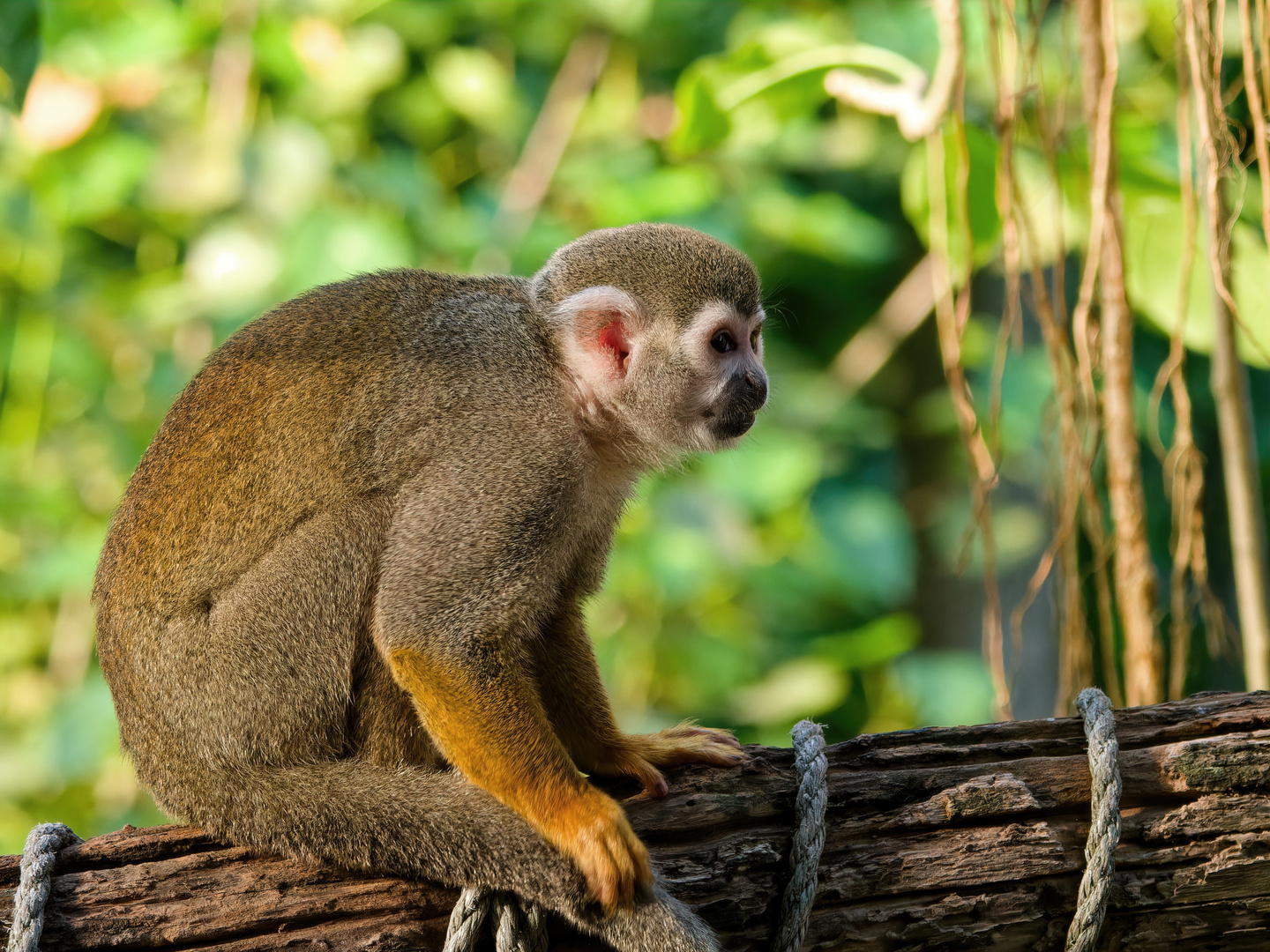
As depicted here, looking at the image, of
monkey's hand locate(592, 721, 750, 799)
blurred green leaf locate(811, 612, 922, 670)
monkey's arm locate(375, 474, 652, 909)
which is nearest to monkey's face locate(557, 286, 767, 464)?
monkey's arm locate(375, 474, 652, 909)

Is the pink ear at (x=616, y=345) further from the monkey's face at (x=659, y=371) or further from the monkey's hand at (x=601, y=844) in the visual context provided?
the monkey's hand at (x=601, y=844)

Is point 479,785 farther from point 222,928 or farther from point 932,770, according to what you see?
point 932,770

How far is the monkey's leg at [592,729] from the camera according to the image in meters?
2.17

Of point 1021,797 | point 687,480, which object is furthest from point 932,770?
point 687,480

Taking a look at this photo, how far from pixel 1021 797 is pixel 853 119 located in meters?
4.55

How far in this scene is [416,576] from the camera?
1.97 metres

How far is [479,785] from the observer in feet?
6.15

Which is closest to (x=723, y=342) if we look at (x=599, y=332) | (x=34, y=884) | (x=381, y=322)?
(x=599, y=332)

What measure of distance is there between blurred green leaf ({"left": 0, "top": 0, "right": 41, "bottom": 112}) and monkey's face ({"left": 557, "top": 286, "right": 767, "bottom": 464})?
1.10m

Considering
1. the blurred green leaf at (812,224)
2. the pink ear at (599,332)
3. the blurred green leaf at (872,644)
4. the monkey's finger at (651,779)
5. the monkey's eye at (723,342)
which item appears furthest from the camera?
the blurred green leaf at (812,224)

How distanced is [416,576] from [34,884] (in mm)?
748

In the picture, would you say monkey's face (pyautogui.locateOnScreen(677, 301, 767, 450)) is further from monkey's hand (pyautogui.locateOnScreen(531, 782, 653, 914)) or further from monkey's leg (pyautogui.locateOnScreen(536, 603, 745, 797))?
monkey's hand (pyautogui.locateOnScreen(531, 782, 653, 914))

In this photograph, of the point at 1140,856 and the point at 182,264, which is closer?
the point at 1140,856

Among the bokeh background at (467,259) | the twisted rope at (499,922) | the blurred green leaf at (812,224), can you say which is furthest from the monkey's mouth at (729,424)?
the blurred green leaf at (812,224)
